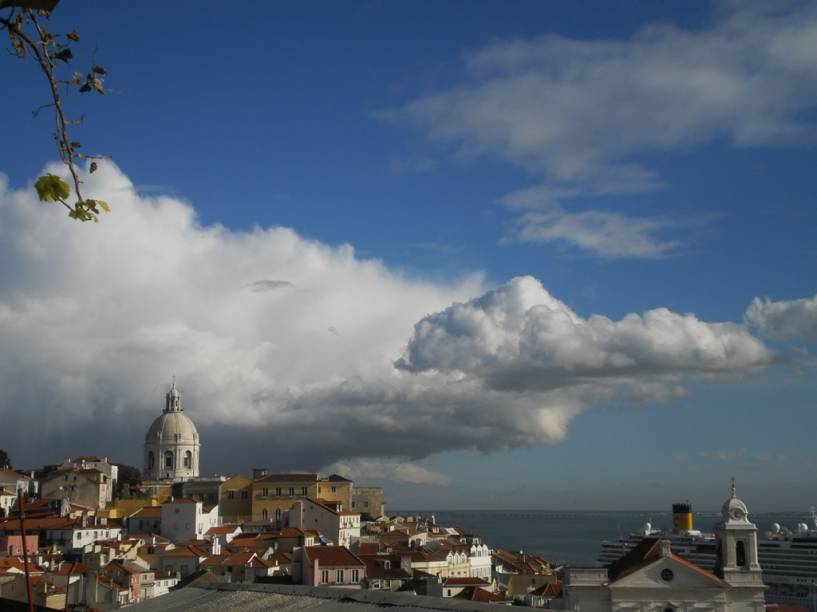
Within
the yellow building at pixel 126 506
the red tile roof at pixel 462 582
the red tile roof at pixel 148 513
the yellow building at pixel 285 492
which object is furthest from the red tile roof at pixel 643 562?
the yellow building at pixel 126 506

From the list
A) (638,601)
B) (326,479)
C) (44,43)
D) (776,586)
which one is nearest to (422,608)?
(44,43)

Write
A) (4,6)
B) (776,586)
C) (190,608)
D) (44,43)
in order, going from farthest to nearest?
1. (776,586)
2. (190,608)
3. (44,43)
4. (4,6)

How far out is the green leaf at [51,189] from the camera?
3465mm

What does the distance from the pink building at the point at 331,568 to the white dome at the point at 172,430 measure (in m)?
39.2

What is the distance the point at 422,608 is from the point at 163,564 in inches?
1877

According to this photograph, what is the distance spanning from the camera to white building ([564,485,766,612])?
106 feet

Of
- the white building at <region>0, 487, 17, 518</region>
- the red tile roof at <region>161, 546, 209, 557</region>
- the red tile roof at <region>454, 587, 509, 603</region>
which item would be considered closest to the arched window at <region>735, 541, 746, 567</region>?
the red tile roof at <region>454, 587, 509, 603</region>

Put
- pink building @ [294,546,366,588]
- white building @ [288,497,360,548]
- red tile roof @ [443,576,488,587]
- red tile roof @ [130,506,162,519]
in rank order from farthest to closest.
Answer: red tile roof @ [130,506,162,519], white building @ [288,497,360,548], red tile roof @ [443,576,488,587], pink building @ [294,546,366,588]

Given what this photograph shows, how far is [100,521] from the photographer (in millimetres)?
61719

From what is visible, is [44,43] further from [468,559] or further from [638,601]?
[468,559]

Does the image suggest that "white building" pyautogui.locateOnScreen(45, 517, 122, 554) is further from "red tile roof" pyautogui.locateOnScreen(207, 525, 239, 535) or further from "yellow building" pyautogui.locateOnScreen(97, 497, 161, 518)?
"yellow building" pyautogui.locateOnScreen(97, 497, 161, 518)

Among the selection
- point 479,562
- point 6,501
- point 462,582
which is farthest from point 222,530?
point 462,582

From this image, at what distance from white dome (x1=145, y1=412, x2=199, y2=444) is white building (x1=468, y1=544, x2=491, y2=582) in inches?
1252

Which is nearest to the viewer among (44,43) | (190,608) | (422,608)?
(44,43)
